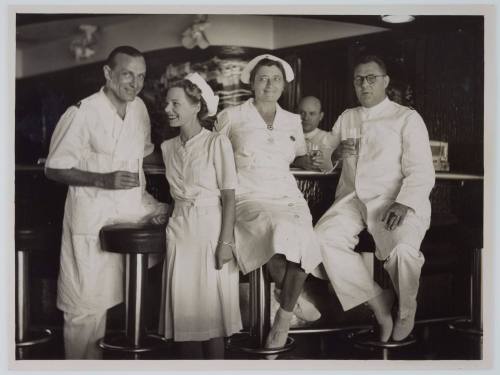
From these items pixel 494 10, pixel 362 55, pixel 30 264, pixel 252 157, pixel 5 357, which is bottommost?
pixel 5 357

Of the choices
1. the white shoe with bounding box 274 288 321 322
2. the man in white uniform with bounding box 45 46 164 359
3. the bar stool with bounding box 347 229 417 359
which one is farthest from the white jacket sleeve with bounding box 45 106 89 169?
the bar stool with bounding box 347 229 417 359

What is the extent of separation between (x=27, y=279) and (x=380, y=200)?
1.64m

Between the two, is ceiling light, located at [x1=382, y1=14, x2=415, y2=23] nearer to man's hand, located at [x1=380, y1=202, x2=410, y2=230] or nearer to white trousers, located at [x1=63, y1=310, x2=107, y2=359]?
man's hand, located at [x1=380, y1=202, x2=410, y2=230]

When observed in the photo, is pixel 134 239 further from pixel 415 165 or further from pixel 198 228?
pixel 415 165

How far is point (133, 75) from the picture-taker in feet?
9.30

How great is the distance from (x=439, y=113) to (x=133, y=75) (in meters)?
Result: 1.42

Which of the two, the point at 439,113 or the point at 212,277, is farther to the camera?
the point at 439,113

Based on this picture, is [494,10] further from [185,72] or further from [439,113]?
[185,72]

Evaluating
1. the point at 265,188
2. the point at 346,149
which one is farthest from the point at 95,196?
the point at 346,149

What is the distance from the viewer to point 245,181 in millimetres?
2814

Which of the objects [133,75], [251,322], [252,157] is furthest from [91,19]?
[251,322]

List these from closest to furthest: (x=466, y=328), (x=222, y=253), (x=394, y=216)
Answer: (x=222, y=253) → (x=394, y=216) → (x=466, y=328)

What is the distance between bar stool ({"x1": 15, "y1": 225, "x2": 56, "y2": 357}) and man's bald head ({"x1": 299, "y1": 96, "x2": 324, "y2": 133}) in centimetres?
123

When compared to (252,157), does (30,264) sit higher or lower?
lower
